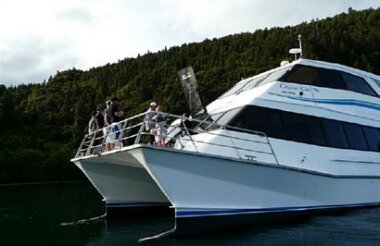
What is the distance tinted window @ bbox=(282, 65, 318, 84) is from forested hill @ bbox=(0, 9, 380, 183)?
41.4 metres

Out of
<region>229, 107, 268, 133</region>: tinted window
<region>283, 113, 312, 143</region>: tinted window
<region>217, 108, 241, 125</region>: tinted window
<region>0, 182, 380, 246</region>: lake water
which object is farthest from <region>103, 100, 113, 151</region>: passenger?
<region>283, 113, 312, 143</region>: tinted window

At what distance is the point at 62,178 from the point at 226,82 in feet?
96.6

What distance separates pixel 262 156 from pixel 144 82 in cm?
7147

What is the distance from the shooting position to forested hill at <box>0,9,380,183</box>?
55.0 meters

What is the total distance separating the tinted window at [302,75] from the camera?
1414cm

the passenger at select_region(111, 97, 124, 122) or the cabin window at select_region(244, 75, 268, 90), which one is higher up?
the cabin window at select_region(244, 75, 268, 90)

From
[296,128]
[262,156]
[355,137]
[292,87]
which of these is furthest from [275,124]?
[355,137]

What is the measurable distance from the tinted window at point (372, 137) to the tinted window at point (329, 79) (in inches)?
58.1

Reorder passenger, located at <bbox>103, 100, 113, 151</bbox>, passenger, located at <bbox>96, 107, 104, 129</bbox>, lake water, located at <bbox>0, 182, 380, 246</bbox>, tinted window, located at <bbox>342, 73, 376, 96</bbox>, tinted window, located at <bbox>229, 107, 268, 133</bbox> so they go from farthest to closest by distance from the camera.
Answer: tinted window, located at <bbox>342, 73, 376, 96</bbox> → passenger, located at <bbox>96, 107, 104, 129</bbox> → tinted window, located at <bbox>229, 107, 268, 133</bbox> → passenger, located at <bbox>103, 100, 113, 151</bbox> → lake water, located at <bbox>0, 182, 380, 246</bbox>

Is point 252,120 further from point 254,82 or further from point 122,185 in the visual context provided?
point 122,185

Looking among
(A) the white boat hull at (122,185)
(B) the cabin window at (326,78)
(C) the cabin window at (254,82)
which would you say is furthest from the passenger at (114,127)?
(B) the cabin window at (326,78)

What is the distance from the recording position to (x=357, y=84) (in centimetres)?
1542

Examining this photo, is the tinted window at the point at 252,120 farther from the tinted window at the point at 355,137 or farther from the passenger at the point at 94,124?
the passenger at the point at 94,124

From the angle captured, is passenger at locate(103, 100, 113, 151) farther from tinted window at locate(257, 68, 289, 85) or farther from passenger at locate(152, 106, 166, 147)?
tinted window at locate(257, 68, 289, 85)
